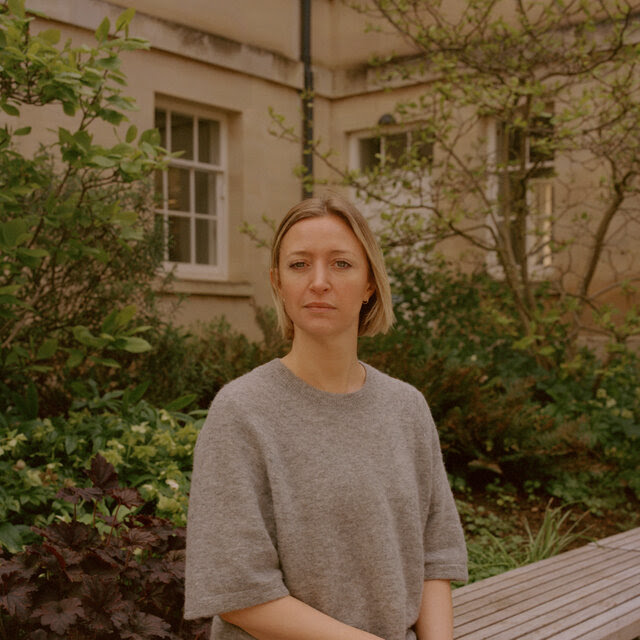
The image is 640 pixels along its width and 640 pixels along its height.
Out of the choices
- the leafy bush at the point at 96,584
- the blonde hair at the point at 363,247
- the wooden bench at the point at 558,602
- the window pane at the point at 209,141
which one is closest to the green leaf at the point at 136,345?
the leafy bush at the point at 96,584

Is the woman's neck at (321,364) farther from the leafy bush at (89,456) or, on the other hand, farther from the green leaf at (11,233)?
the green leaf at (11,233)

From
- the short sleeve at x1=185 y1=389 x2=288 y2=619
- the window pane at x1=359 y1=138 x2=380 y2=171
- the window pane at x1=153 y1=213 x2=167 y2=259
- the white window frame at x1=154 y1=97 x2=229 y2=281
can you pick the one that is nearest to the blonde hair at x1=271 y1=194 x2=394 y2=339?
the short sleeve at x1=185 y1=389 x2=288 y2=619

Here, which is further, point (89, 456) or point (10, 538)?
point (89, 456)

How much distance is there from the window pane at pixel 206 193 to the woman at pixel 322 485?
7832 millimetres

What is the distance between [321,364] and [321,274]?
0.62 feet

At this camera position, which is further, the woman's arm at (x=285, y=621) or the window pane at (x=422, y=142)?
the window pane at (x=422, y=142)

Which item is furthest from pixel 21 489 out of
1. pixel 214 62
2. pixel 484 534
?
pixel 214 62

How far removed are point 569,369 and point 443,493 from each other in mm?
4899

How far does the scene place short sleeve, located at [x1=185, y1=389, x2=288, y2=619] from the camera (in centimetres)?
150

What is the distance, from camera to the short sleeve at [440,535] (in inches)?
73.2

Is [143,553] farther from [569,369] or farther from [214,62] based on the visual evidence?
[214,62]

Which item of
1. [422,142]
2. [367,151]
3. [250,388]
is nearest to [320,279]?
[250,388]

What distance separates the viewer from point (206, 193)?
9555 mm

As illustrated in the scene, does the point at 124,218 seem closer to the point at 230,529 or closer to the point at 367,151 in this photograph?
the point at 230,529
